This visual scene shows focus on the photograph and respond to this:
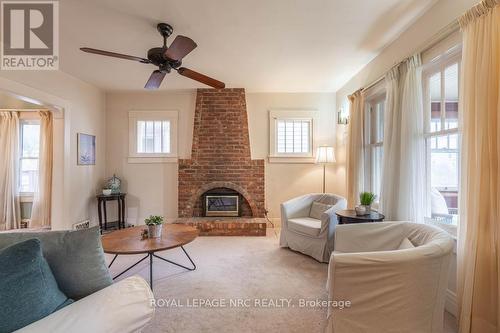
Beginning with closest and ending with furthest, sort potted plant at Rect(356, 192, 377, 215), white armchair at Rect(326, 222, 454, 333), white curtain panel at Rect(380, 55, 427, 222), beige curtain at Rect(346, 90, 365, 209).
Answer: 1. white armchair at Rect(326, 222, 454, 333)
2. white curtain panel at Rect(380, 55, 427, 222)
3. potted plant at Rect(356, 192, 377, 215)
4. beige curtain at Rect(346, 90, 365, 209)

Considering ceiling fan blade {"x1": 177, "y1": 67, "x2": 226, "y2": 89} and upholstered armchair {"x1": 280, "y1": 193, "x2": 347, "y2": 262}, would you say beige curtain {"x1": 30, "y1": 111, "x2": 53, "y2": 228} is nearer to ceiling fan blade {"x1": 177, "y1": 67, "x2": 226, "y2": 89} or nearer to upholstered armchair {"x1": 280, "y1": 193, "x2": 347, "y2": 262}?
ceiling fan blade {"x1": 177, "y1": 67, "x2": 226, "y2": 89}

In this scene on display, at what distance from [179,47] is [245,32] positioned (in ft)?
2.67

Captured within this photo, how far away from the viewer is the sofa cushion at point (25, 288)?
3.13 ft

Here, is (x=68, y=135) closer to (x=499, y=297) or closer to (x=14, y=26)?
(x=14, y=26)

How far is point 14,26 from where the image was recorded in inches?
88.1

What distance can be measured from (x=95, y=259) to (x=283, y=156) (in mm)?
3660

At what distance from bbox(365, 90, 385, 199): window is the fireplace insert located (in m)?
2.28

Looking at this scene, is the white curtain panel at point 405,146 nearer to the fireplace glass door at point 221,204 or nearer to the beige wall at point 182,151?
the beige wall at point 182,151

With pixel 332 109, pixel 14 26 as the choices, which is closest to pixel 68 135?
pixel 14 26

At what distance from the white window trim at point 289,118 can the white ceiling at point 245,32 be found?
37.0 inches

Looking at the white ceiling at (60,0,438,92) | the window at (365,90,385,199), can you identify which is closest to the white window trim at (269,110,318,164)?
the white ceiling at (60,0,438,92)

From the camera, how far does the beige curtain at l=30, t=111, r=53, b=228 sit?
4.20 metres

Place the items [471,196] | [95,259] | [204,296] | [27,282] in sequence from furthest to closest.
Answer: [204,296], [471,196], [95,259], [27,282]

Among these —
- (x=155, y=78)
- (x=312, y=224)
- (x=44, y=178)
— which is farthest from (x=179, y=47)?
(x=44, y=178)
